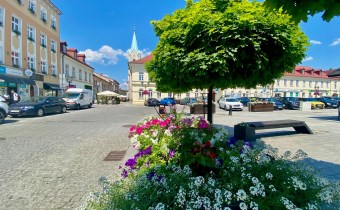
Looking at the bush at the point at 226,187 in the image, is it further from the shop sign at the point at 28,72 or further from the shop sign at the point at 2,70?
the shop sign at the point at 28,72

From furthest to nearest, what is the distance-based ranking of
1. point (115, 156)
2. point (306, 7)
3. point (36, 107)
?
1. point (36, 107)
2. point (115, 156)
3. point (306, 7)

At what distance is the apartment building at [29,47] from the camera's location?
71.8ft

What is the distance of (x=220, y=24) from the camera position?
13.9 feet

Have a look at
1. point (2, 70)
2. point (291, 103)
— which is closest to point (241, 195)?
point (2, 70)

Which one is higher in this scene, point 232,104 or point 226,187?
point 232,104

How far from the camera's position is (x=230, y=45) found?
4.23m

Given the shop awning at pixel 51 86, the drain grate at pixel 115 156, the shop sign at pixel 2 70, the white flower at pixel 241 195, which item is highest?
the shop sign at pixel 2 70

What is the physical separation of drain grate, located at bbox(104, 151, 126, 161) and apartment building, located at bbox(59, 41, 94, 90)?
2989 cm

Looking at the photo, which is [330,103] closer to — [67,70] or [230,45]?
[230,45]

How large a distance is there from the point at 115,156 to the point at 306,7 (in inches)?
233

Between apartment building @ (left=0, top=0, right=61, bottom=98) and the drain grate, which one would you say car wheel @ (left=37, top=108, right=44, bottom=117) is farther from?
the drain grate

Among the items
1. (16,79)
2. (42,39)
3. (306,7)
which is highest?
(42,39)

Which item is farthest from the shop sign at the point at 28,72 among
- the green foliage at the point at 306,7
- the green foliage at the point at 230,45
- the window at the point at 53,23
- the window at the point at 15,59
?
the green foliage at the point at 306,7

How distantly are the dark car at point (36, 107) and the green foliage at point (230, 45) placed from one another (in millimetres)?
15498
